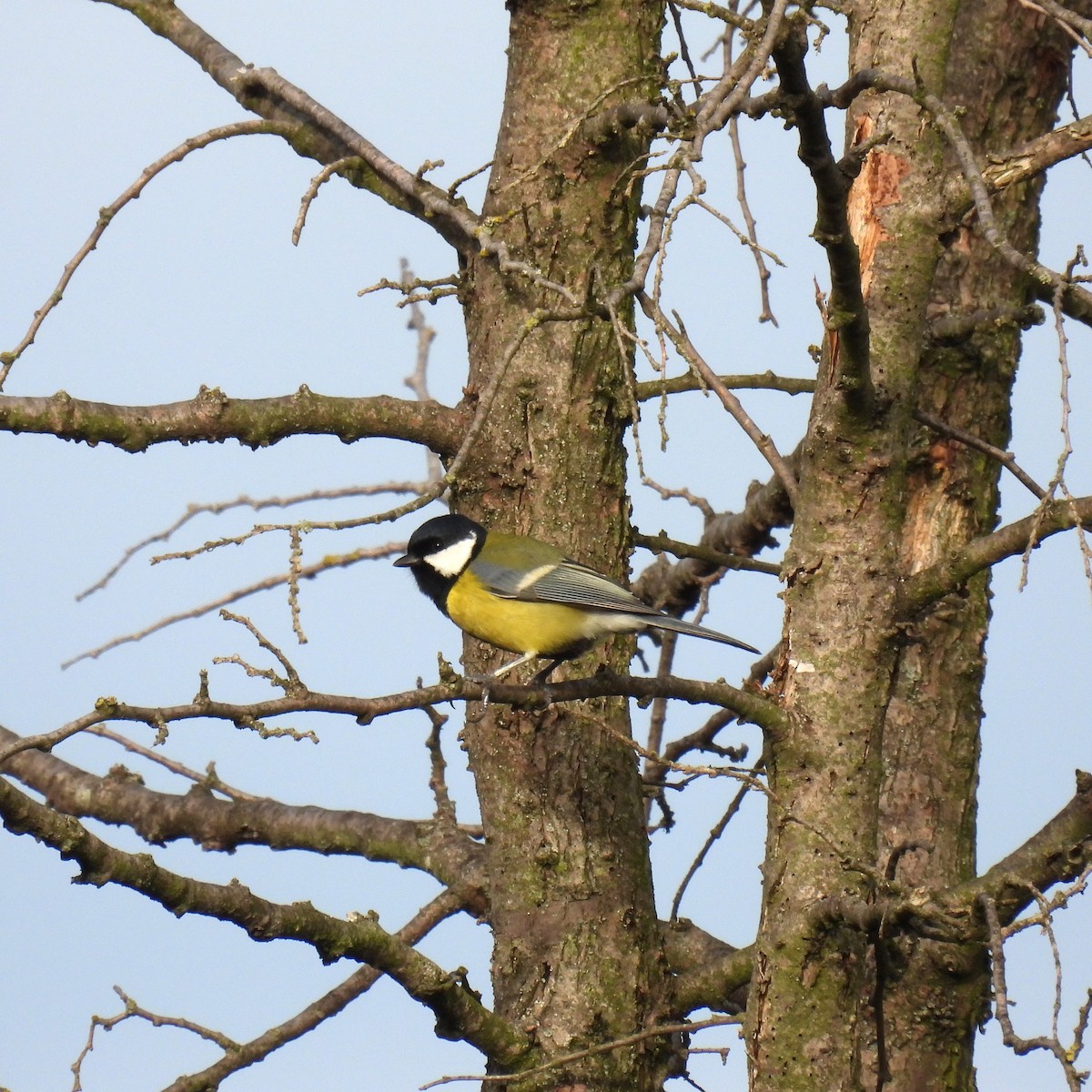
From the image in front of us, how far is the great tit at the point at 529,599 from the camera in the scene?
13.0ft

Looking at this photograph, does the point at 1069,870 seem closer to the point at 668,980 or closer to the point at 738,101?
the point at 668,980

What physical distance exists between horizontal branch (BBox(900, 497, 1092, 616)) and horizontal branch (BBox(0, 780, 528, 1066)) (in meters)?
1.46

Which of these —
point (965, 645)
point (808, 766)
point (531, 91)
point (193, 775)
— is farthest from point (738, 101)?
point (193, 775)

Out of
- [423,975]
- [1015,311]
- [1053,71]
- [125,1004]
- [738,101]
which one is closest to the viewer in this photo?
[738,101]

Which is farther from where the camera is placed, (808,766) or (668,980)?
(668,980)

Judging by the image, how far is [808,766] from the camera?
349 centimetres

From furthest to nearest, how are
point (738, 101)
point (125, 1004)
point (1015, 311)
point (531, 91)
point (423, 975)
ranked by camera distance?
point (531, 91) → point (1015, 311) → point (125, 1004) → point (423, 975) → point (738, 101)

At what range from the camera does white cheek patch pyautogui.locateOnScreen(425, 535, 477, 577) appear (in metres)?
4.15

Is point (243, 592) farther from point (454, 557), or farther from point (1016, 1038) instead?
point (1016, 1038)

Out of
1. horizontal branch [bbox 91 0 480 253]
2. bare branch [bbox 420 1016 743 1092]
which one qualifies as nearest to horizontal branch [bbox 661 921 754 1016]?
bare branch [bbox 420 1016 743 1092]

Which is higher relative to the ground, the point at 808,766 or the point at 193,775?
the point at 193,775

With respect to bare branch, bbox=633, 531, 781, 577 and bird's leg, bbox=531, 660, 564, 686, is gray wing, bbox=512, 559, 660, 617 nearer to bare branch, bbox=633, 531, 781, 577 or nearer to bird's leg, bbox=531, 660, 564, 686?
bird's leg, bbox=531, 660, 564, 686

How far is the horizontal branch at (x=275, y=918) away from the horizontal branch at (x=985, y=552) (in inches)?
57.3

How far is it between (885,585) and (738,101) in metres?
1.42
